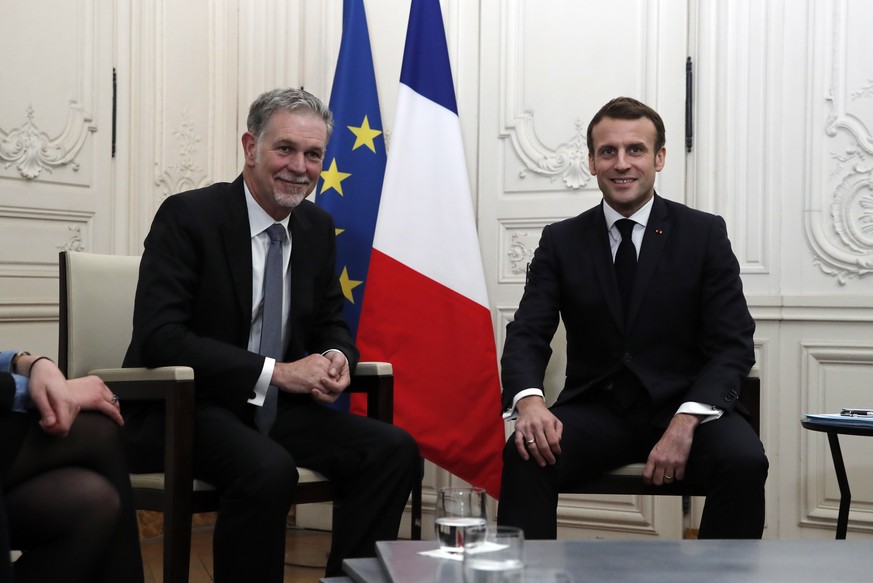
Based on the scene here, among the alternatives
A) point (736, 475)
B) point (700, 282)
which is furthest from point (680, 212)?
point (736, 475)

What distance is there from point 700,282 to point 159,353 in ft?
4.50

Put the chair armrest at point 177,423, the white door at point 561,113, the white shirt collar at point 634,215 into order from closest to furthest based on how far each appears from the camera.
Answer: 1. the chair armrest at point 177,423
2. the white shirt collar at point 634,215
3. the white door at point 561,113

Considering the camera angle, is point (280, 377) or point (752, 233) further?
point (752, 233)

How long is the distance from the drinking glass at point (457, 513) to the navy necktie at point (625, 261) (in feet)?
3.98

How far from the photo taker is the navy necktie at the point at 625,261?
2646mm

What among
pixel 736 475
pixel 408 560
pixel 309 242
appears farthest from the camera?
pixel 309 242

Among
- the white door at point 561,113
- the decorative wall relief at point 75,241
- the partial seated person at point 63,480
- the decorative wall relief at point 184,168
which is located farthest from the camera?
the decorative wall relief at point 184,168

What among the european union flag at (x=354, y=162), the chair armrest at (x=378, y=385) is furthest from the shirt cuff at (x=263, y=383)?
the european union flag at (x=354, y=162)

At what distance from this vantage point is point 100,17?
3.45 metres

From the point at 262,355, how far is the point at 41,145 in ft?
4.33

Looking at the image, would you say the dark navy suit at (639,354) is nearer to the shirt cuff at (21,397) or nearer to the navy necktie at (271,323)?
the navy necktie at (271,323)

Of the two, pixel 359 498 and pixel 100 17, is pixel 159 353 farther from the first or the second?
pixel 100 17

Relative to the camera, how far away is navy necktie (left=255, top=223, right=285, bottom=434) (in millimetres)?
2467

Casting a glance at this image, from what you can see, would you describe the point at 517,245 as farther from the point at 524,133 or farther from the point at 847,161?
the point at 847,161
